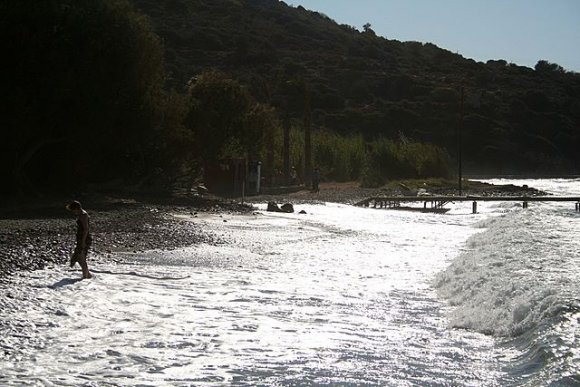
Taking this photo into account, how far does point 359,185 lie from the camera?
56.5 meters

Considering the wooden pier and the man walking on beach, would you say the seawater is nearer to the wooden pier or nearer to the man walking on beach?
the man walking on beach

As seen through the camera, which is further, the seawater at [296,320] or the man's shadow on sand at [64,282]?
the man's shadow on sand at [64,282]

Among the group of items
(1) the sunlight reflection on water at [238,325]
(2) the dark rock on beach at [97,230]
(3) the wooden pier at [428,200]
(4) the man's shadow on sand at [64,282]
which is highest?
(3) the wooden pier at [428,200]

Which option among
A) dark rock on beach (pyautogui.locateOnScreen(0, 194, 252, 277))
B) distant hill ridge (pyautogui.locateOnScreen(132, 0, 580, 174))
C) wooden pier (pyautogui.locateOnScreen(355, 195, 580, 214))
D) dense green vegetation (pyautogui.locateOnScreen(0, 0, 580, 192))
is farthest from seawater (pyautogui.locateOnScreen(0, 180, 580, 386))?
distant hill ridge (pyautogui.locateOnScreen(132, 0, 580, 174))

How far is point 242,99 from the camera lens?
38438 millimetres

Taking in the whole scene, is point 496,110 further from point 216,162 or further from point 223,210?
point 223,210

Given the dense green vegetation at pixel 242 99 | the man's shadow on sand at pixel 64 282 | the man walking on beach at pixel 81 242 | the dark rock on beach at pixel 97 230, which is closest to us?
the man's shadow on sand at pixel 64 282

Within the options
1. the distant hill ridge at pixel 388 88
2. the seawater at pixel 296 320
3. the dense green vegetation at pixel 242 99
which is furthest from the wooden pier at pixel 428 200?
the distant hill ridge at pixel 388 88

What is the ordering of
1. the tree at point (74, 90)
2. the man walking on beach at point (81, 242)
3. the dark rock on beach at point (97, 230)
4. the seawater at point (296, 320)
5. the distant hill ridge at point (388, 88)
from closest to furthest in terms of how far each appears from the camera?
the seawater at point (296, 320) → the man walking on beach at point (81, 242) → the dark rock on beach at point (97, 230) → the tree at point (74, 90) → the distant hill ridge at point (388, 88)

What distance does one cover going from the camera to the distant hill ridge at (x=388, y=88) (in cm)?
9575

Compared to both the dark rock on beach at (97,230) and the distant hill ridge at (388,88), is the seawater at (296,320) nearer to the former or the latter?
the dark rock on beach at (97,230)

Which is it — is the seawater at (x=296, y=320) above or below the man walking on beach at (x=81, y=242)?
below

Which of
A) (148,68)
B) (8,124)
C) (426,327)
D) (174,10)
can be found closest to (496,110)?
(174,10)

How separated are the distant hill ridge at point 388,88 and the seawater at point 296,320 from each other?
61.5 metres
